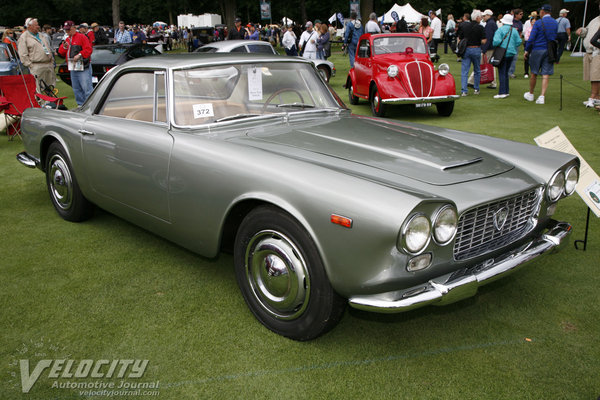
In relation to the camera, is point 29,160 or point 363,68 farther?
point 363,68

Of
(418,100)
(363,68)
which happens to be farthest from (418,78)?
(363,68)

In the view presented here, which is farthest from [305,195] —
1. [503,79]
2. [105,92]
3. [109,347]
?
[503,79]

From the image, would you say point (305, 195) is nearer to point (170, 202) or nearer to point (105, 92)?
point (170, 202)

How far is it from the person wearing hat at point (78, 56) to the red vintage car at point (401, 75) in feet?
17.8

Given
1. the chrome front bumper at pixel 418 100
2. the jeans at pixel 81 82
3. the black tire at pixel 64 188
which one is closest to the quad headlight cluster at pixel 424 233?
the black tire at pixel 64 188

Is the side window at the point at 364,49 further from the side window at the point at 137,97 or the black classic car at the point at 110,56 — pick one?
the side window at the point at 137,97

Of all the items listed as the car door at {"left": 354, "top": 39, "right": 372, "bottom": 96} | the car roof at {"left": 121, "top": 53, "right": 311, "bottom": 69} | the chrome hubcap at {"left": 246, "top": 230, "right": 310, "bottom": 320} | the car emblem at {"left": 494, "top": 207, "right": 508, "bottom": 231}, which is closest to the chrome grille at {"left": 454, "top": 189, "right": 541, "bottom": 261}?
the car emblem at {"left": 494, "top": 207, "right": 508, "bottom": 231}

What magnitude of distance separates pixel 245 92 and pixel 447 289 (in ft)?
6.70

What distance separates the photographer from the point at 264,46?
1242cm

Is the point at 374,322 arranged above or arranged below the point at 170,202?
below

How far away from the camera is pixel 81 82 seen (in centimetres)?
997

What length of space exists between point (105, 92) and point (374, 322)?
2755 millimetres

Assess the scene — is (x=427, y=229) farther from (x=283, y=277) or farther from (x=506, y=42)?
(x=506, y=42)

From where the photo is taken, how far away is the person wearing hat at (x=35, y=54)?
9789 millimetres
